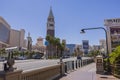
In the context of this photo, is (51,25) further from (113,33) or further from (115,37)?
(115,37)

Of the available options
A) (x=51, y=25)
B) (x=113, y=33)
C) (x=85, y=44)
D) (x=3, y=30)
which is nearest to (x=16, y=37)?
(x=51, y=25)

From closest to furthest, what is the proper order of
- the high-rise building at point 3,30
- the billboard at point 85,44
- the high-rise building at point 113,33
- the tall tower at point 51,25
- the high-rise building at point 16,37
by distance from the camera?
the billboard at point 85,44 < the high-rise building at point 113,33 < the high-rise building at point 3,30 < the tall tower at point 51,25 < the high-rise building at point 16,37

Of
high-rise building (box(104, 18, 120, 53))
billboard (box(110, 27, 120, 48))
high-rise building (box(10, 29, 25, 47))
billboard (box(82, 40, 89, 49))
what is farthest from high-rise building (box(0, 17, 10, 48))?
billboard (box(82, 40, 89, 49))

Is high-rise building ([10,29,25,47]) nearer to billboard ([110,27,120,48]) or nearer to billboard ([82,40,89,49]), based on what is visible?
billboard ([110,27,120,48])

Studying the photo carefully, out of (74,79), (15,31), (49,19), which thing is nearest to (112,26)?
(49,19)

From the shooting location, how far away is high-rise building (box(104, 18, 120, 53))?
84438 mm

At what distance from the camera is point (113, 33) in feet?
285

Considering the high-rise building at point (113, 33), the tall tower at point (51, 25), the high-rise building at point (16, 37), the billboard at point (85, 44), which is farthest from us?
the high-rise building at point (16, 37)

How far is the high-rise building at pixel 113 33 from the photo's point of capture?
277 ft

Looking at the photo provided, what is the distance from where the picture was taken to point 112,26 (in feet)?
294

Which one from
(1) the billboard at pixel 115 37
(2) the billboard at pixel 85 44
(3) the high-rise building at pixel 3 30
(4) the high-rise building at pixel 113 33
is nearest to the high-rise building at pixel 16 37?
(3) the high-rise building at pixel 3 30

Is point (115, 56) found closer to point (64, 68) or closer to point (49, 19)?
point (64, 68)

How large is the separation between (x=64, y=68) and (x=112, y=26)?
74917mm

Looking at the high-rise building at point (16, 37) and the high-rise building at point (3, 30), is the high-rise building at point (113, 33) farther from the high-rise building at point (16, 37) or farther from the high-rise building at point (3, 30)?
the high-rise building at point (16, 37)
